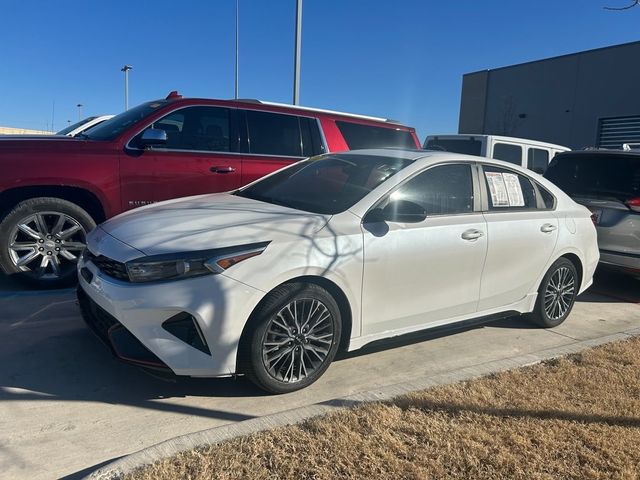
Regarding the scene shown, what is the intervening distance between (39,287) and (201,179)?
6.20 feet

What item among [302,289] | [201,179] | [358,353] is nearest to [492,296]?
[358,353]

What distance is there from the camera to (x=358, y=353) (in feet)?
14.2

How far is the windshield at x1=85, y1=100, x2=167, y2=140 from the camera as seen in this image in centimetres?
549

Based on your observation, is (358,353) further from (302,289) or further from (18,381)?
(18,381)

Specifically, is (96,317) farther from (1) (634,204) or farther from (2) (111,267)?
(1) (634,204)

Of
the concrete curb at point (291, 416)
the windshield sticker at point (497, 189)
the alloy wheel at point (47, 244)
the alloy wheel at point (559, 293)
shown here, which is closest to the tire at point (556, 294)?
the alloy wheel at point (559, 293)

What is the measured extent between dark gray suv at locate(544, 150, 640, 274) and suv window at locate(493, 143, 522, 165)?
232 centimetres

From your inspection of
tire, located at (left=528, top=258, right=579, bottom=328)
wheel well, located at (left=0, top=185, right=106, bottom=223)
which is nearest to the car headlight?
wheel well, located at (left=0, top=185, right=106, bottom=223)

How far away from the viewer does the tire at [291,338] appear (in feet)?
10.7

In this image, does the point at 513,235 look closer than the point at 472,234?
No

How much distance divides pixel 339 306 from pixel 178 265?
112 centimetres

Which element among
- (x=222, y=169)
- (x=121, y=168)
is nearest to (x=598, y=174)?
(x=222, y=169)

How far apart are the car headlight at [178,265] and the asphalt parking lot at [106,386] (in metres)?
0.83

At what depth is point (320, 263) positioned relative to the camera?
11.3 feet
